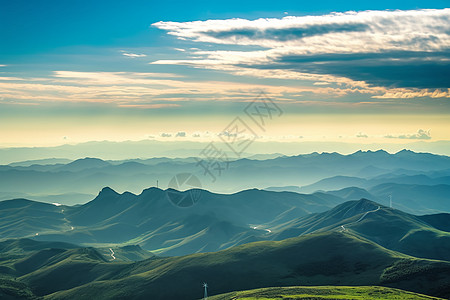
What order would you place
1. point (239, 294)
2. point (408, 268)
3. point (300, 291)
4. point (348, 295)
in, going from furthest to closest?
point (408, 268), point (239, 294), point (300, 291), point (348, 295)

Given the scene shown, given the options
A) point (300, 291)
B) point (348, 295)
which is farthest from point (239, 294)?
point (348, 295)

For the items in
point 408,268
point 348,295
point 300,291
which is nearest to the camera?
point 348,295

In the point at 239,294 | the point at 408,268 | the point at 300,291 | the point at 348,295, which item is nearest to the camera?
the point at 348,295

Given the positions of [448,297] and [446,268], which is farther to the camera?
[446,268]

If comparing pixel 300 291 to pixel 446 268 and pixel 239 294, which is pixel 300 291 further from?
pixel 446 268

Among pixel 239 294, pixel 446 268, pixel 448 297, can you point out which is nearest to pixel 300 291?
pixel 239 294

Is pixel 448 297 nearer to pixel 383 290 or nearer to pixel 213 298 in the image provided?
pixel 383 290
